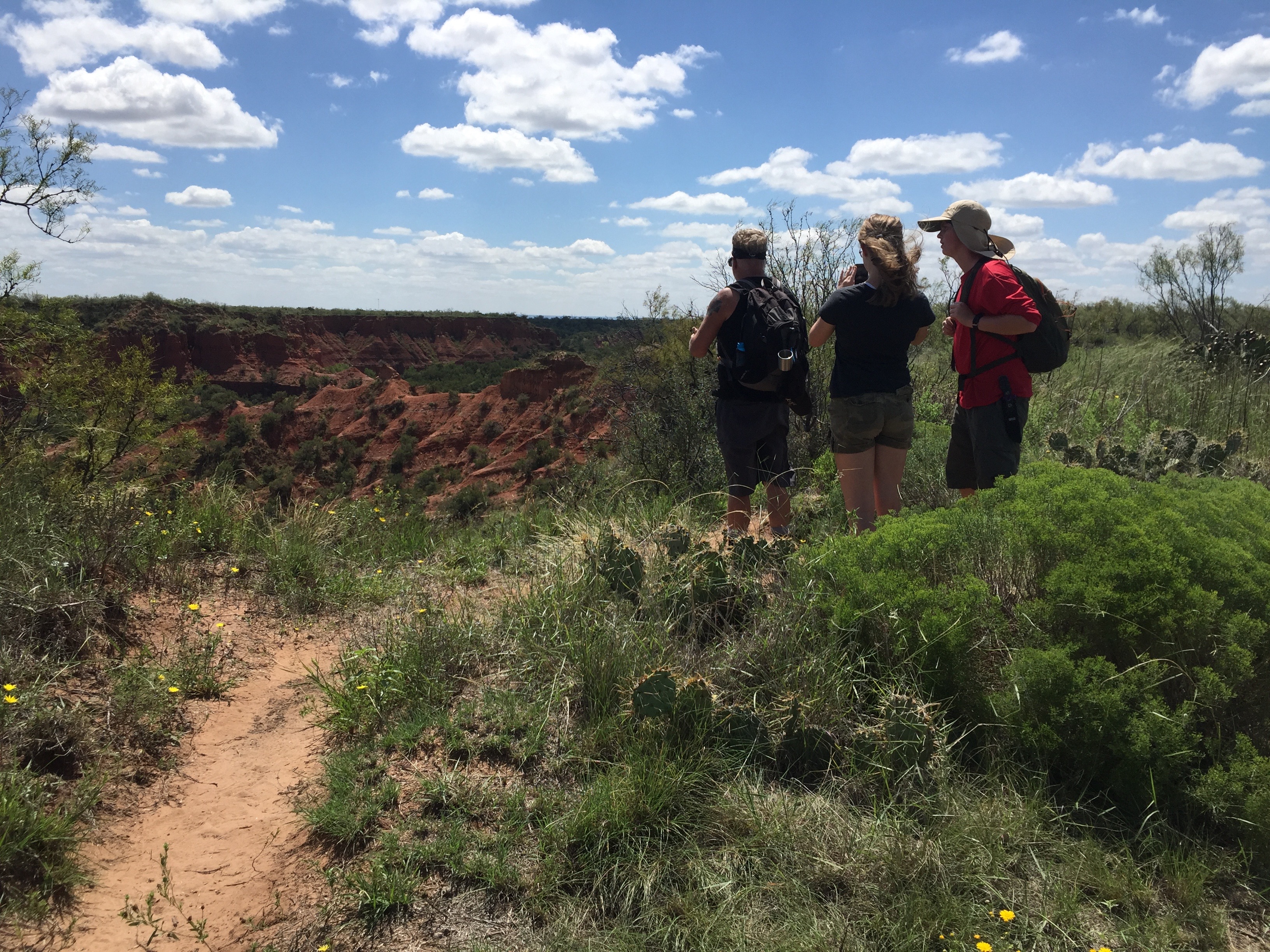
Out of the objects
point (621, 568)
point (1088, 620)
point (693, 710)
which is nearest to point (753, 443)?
point (621, 568)

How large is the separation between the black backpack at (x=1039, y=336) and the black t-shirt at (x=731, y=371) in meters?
1.04

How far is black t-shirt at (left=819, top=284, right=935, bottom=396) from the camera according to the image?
3.79 metres

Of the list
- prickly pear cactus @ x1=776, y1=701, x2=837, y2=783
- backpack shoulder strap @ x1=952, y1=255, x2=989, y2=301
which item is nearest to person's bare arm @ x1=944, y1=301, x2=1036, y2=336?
backpack shoulder strap @ x1=952, y1=255, x2=989, y2=301

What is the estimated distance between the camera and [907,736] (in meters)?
2.47

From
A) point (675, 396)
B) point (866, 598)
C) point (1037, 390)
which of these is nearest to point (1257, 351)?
point (1037, 390)

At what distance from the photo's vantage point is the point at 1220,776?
2229mm

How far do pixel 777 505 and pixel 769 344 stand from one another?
84 centimetres

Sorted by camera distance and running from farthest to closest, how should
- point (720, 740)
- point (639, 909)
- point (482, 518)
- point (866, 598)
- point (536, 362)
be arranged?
point (536, 362) → point (482, 518) → point (866, 598) → point (720, 740) → point (639, 909)

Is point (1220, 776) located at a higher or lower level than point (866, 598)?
lower

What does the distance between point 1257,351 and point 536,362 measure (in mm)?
37077

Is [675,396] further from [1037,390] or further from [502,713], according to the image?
[502,713]

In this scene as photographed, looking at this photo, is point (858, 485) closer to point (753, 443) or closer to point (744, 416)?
point (753, 443)

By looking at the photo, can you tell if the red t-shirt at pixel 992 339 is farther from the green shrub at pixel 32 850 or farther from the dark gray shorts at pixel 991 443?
the green shrub at pixel 32 850

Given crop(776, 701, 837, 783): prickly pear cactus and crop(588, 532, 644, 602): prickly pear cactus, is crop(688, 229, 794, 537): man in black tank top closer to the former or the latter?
crop(588, 532, 644, 602): prickly pear cactus
